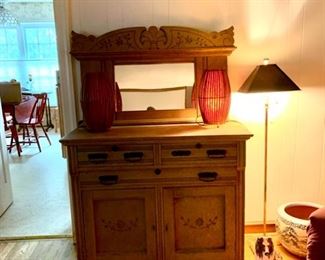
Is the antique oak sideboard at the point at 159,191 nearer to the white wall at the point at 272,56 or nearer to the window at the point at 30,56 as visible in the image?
the white wall at the point at 272,56

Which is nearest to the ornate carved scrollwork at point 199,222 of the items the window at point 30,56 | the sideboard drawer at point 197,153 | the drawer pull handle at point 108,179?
the sideboard drawer at point 197,153

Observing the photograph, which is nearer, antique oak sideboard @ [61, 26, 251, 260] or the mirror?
antique oak sideboard @ [61, 26, 251, 260]

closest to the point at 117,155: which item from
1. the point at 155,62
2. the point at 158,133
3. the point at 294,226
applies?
the point at 158,133

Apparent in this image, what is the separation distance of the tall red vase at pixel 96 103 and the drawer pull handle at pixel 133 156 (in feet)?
0.88

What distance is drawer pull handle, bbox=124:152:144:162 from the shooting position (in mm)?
1998

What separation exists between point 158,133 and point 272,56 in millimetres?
1052

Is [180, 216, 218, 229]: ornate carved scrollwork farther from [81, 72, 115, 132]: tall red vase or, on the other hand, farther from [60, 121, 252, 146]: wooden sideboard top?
[81, 72, 115, 132]: tall red vase

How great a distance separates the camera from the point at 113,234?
211 cm

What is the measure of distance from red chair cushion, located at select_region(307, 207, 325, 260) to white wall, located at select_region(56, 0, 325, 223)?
1043 mm

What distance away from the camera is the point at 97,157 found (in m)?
2.00

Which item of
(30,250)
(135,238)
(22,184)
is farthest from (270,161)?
(22,184)

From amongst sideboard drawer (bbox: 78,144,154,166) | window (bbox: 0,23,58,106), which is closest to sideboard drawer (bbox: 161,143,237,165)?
sideboard drawer (bbox: 78,144,154,166)

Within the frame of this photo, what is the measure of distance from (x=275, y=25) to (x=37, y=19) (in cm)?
568

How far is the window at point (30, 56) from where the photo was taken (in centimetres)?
689
